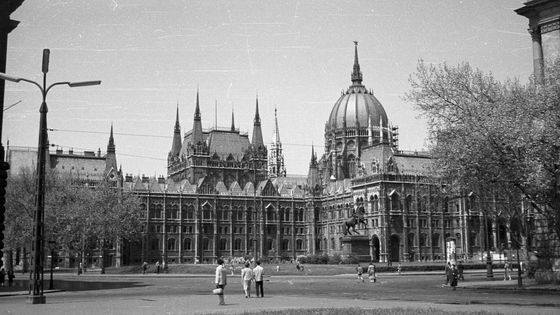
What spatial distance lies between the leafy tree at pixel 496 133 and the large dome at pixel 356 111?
123 m

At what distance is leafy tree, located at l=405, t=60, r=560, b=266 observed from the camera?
31.1 metres

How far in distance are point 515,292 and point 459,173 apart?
6.58m

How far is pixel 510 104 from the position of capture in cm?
3247

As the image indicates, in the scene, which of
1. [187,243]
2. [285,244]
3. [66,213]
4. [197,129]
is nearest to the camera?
[66,213]

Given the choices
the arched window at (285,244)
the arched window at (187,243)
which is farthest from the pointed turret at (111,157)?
the arched window at (285,244)

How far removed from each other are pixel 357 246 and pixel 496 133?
165ft

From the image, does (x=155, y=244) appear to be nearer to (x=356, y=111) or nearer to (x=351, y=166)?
(x=351, y=166)

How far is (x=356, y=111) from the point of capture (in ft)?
536

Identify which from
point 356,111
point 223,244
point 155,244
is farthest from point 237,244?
point 356,111

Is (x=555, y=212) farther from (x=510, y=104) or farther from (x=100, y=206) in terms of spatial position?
(x=100, y=206)

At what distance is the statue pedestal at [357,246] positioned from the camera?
79812 mm

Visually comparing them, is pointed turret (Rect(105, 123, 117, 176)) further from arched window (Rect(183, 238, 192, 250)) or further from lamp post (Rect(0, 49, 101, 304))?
lamp post (Rect(0, 49, 101, 304))

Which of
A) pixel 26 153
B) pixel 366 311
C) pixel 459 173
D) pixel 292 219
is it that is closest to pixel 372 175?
pixel 292 219

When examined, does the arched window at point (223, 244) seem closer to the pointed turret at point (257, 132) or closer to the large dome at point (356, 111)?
the pointed turret at point (257, 132)
